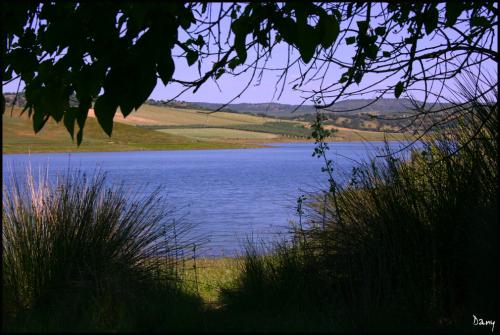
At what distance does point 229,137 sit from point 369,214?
63.1 m

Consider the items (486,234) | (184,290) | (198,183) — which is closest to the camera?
(486,234)

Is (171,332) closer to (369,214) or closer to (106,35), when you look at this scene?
(106,35)

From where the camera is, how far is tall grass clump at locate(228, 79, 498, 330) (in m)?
3.61

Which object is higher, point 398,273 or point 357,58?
point 357,58

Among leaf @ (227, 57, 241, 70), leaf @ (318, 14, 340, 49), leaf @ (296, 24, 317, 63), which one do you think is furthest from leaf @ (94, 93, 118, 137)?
leaf @ (227, 57, 241, 70)

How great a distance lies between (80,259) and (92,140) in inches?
2109

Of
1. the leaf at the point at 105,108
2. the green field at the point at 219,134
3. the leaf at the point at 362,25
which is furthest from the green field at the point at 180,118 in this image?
the leaf at the point at 105,108

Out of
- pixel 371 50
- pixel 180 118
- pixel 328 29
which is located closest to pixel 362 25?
pixel 371 50

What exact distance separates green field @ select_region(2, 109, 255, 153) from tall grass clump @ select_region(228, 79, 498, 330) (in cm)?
4116

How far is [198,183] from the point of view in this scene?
77.3ft

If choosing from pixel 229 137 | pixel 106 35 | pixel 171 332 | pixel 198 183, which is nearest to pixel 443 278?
pixel 171 332

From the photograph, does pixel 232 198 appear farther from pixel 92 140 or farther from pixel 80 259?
pixel 92 140

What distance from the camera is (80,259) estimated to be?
4.51 metres
